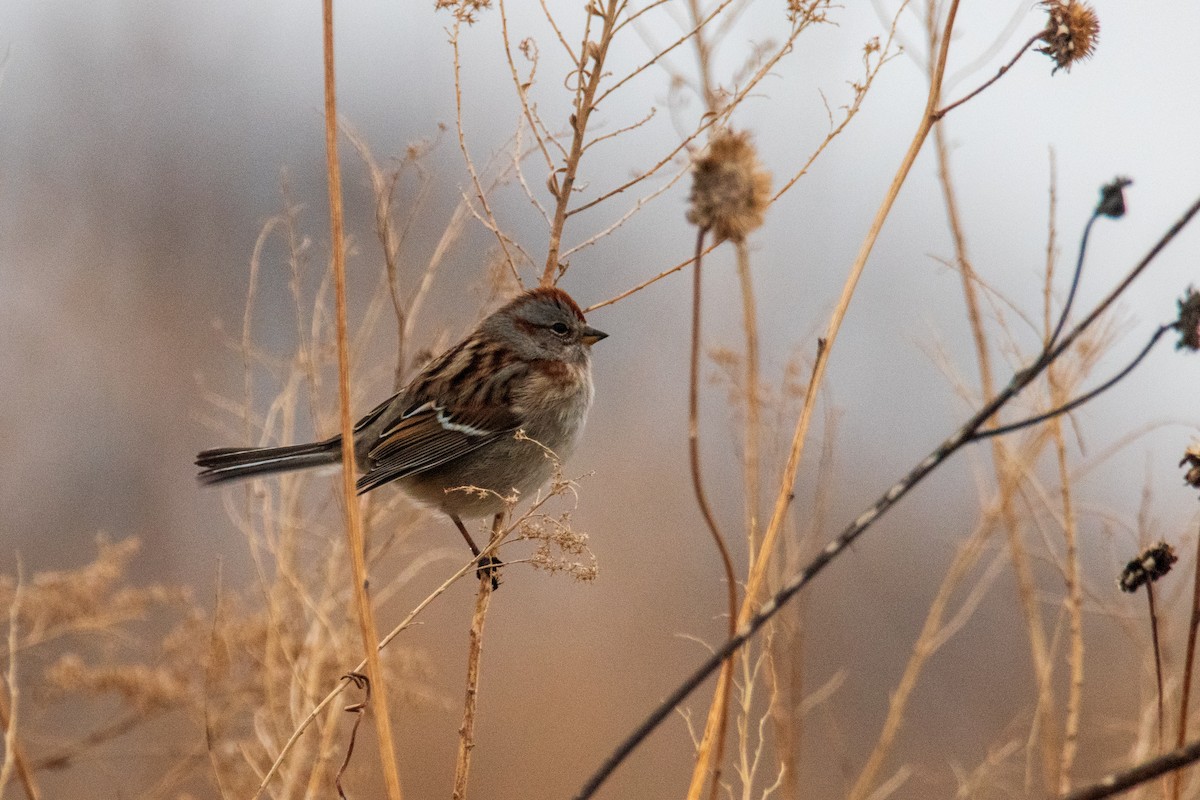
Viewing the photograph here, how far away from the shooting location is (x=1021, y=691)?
21.2 feet

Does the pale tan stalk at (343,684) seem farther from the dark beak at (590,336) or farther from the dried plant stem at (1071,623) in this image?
the dark beak at (590,336)

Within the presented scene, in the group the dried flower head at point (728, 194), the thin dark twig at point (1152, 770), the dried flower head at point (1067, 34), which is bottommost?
the thin dark twig at point (1152, 770)

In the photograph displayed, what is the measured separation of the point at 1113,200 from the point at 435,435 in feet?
9.04

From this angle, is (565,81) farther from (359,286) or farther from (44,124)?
(44,124)

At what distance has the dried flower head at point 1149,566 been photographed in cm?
165

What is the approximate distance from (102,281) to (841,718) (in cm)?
537

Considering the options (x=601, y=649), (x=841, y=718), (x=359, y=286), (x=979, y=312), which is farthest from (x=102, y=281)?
(x=979, y=312)

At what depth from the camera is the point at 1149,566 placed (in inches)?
65.2

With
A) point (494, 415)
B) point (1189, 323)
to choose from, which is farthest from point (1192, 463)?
point (494, 415)

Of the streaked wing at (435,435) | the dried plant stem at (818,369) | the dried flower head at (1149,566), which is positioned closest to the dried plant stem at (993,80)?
the dried plant stem at (818,369)

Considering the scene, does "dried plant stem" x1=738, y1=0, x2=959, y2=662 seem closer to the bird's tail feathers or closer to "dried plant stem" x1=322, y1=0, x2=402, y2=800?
"dried plant stem" x1=322, y1=0, x2=402, y2=800

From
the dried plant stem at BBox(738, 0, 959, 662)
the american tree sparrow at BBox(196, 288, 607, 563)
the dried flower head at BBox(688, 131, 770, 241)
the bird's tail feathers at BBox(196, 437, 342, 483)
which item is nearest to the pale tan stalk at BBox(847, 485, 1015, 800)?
the dried plant stem at BBox(738, 0, 959, 662)

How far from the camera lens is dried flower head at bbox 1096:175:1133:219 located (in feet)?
4.11

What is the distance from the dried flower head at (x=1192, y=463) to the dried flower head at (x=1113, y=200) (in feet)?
1.80
